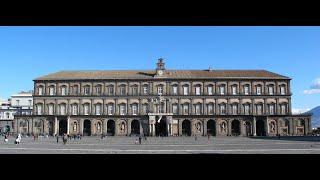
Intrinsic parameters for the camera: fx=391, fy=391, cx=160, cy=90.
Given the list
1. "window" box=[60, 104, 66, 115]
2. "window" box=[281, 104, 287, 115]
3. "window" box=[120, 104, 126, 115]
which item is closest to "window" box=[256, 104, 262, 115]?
"window" box=[281, 104, 287, 115]

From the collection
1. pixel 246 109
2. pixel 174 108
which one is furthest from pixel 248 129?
pixel 174 108

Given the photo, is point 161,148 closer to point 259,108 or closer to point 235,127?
point 235,127

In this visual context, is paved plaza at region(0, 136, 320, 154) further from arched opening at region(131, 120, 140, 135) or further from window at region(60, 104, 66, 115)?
window at region(60, 104, 66, 115)

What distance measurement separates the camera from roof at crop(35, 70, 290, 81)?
204 feet

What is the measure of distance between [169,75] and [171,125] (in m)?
8.25

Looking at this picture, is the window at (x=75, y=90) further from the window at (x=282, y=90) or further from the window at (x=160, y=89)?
Answer: the window at (x=282, y=90)

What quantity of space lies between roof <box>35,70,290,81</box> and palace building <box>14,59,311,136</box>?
0.16 metres

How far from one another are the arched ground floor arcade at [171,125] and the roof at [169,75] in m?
6.45

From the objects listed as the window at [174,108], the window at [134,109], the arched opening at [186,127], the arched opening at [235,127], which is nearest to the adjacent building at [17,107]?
the window at [134,109]

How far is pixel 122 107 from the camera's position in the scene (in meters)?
61.8
